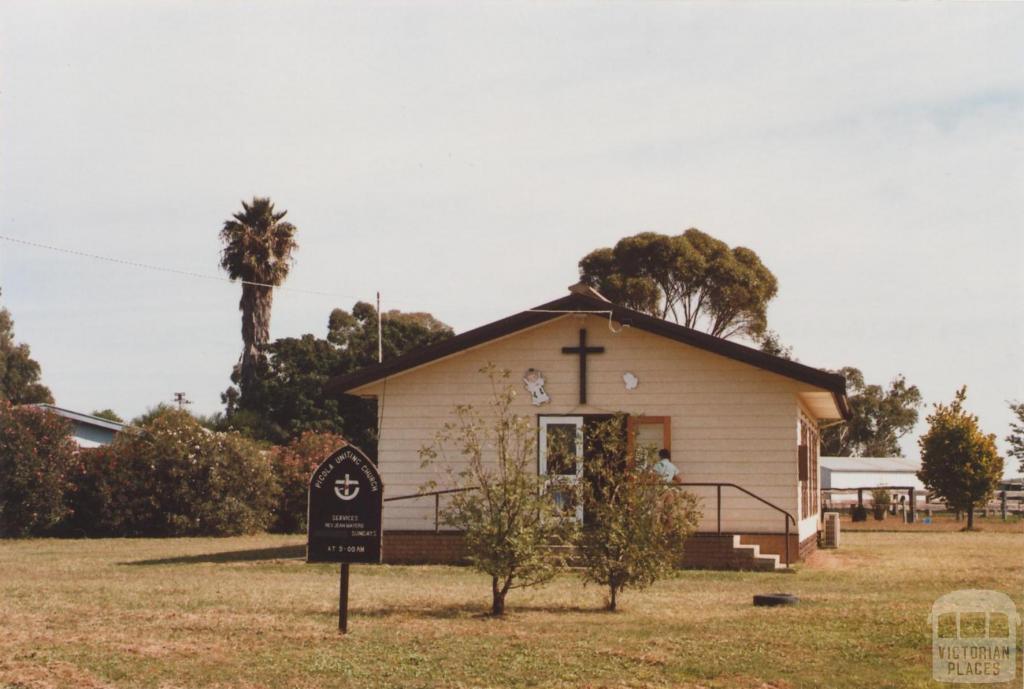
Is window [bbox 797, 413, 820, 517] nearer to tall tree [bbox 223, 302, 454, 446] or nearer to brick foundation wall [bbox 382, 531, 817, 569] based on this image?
brick foundation wall [bbox 382, 531, 817, 569]

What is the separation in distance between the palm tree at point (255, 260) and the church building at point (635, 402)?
106 feet

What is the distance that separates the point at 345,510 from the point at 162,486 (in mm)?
21562

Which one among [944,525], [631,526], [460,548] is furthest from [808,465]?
[944,525]

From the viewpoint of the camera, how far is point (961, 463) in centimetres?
3966

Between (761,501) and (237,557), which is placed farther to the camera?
(237,557)

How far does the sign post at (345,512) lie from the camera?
12.3 metres

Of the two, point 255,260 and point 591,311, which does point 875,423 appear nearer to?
point 255,260

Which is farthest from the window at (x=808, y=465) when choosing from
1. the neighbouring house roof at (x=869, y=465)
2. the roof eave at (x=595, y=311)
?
the neighbouring house roof at (x=869, y=465)

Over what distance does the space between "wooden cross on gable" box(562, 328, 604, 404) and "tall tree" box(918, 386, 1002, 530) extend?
22.0 meters

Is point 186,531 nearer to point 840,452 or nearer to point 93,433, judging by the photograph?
point 93,433

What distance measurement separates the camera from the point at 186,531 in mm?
32375

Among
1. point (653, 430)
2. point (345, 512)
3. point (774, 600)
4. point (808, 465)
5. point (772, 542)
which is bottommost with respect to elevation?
point (774, 600)

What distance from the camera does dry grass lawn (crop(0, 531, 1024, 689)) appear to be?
10.5 meters

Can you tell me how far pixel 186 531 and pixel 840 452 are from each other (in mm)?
61292
